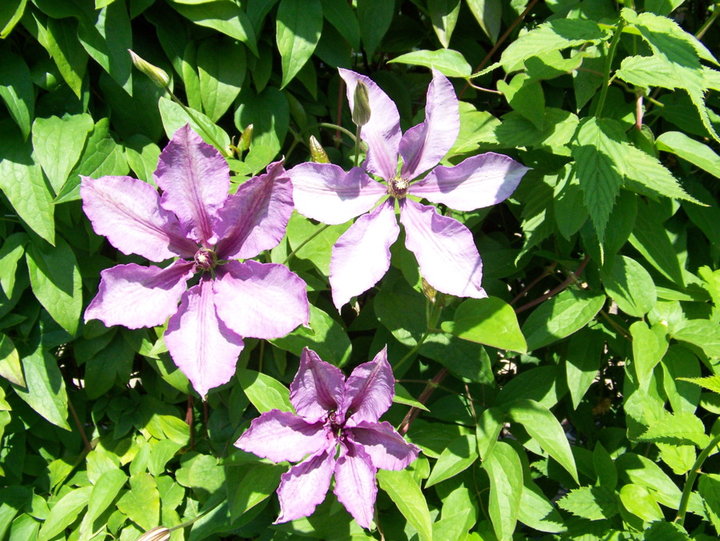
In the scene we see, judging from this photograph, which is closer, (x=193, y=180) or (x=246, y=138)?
(x=193, y=180)

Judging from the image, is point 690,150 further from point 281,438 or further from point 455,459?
point 281,438

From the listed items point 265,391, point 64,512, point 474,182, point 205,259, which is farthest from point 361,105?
point 64,512

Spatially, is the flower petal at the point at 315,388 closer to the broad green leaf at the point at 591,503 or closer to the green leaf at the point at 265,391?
the green leaf at the point at 265,391

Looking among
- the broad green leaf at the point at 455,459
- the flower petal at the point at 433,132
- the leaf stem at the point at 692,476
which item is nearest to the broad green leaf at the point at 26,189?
the flower petal at the point at 433,132

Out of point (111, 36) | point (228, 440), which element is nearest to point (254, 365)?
point (228, 440)

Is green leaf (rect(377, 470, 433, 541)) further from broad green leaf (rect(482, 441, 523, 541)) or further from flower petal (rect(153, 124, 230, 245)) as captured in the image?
flower petal (rect(153, 124, 230, 245))

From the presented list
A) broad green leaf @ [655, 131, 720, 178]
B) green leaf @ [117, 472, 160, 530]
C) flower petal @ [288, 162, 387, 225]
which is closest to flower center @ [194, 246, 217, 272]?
flower petal @ [288, 162, 387, 225]
